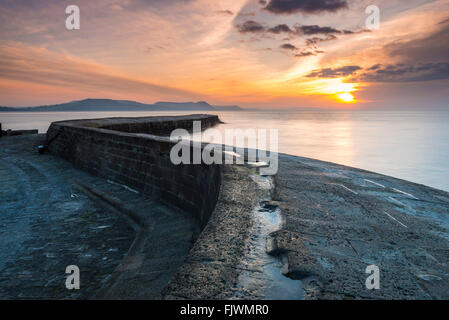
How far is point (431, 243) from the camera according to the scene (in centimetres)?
235

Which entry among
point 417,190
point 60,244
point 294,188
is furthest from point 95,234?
point 417,190

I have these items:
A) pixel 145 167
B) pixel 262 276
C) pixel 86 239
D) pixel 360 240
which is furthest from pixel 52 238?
pixel 360 240

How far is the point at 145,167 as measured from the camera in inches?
234

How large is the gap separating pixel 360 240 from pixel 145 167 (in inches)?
186

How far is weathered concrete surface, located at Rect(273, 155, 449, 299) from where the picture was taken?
1608 millimetres

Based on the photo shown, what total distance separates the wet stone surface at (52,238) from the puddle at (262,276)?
2055 mm

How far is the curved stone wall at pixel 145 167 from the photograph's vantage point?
14.3ft

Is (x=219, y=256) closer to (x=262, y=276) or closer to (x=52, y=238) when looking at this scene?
(x=262, y=276)

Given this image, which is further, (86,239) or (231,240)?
(86,239)

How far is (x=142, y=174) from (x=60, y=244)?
7.87 ft

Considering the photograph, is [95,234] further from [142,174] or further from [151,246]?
[142,174]

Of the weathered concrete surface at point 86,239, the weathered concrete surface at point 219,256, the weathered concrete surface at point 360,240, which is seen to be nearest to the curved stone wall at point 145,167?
the weathered concrete surface at point 86,239

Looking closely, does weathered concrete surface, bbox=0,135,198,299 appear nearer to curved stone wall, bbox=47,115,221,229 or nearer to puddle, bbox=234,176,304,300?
curved stone wall, bbox=47,115,221,229

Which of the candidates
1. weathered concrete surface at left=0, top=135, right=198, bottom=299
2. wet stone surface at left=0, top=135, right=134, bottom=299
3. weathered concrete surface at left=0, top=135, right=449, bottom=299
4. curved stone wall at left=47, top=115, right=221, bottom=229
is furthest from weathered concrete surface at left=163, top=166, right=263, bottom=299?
wet stone surface at left=0, top=135, right=134, bottom=299
